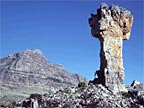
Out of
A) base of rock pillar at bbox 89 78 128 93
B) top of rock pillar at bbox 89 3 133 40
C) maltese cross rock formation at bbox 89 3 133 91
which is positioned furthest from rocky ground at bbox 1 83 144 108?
top of rock pillar at bbox 89 3 133 40

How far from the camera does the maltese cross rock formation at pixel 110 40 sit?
2040 inches

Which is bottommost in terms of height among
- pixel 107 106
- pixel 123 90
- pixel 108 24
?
pixel 107 106

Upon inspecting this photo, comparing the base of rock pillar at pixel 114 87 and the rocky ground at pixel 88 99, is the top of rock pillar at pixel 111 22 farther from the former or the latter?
the rocky ground at pixel 88 99

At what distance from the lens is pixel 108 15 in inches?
2088

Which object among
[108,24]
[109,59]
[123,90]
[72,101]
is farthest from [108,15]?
[72,101]

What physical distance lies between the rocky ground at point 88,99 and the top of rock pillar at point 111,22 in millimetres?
6592

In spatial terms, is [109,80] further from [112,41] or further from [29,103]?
[29,103]

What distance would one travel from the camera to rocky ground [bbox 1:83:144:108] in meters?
45.1

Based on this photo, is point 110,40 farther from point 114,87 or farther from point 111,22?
point 114,87

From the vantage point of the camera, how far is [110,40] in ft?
174

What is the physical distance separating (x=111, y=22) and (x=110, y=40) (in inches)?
79.5

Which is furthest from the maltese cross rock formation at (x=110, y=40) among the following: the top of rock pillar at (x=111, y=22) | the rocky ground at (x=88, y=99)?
the rocky ground at (x=88, y=99)

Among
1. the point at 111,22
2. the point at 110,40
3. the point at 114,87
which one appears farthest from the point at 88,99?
the point at 111,22

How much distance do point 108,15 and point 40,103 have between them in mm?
13178
